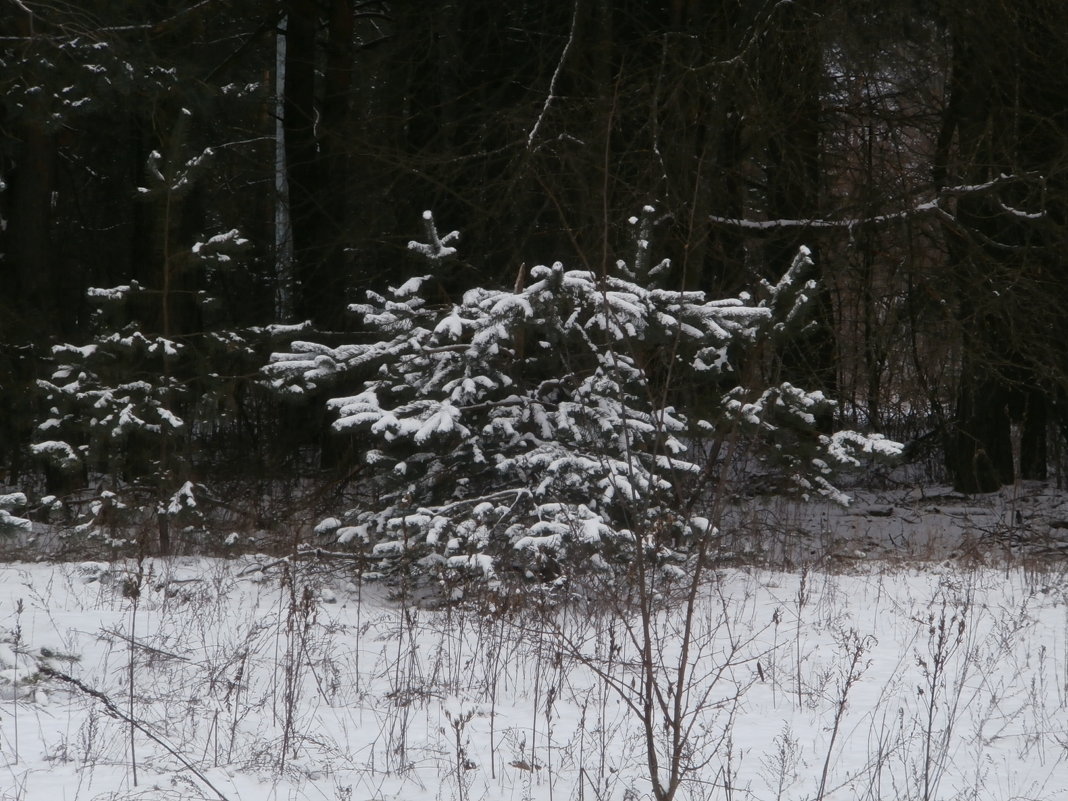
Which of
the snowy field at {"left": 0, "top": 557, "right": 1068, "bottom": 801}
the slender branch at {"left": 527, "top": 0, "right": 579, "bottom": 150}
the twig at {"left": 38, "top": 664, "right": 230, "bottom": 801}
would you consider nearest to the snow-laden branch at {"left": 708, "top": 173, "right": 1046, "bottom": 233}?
the slender branch at {"left": 527, "top": 0, "right": 579, "bottom": 150}

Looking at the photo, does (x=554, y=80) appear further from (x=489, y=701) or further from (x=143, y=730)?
(x=143, y=730)

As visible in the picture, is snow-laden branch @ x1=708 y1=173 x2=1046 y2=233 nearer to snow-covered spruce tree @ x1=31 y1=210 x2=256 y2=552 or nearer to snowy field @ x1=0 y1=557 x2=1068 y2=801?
snowy field @ x1=0 y1=557 x2=1068 y2=801

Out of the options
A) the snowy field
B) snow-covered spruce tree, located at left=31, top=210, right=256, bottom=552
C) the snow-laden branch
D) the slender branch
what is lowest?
the snowy field

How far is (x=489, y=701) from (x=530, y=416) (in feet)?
8.70

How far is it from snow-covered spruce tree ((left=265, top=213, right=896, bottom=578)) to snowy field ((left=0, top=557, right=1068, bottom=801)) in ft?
1.70

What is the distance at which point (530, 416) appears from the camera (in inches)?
282

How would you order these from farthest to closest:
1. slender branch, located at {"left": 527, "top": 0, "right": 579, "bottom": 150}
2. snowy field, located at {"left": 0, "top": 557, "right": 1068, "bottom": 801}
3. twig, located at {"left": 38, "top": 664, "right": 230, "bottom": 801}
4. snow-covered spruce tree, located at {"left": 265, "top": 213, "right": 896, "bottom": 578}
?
slender branch, located at {"left": 527, "top": 0, "right": 579, "bottom": 150} < snow-covered spruce tree, located at {"left": 265, "top": 213, "right": 896, "bottom": 578} < snowy field, located at {"left": 0, "top": 557, "right": 1068, "bottom": 801} < twig, located at {"left": 38, "top": 664, "right": 230, "bottom": 801}

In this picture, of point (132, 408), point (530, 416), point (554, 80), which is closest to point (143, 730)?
point (530, 416)

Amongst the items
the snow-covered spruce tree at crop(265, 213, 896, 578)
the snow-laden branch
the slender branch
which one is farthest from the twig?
the snow-laden branch

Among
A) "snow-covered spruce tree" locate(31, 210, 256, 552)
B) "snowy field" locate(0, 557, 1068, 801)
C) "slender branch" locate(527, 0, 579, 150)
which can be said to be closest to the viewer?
"snowy field" locate(0, 557, 1068, 801)

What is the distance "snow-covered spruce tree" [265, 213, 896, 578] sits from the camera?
660 centimetres

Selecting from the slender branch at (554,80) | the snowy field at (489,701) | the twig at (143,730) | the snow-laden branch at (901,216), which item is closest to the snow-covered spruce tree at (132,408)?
the snowy field at (489,701)

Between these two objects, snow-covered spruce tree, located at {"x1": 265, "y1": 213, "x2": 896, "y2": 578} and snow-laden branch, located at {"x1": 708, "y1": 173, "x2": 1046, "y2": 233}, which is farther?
snow-laden branch, located at {"x1": 708, "y1": 173, "x2": 1046, "y2": 233}

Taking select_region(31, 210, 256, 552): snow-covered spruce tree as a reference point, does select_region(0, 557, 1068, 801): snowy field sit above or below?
below
